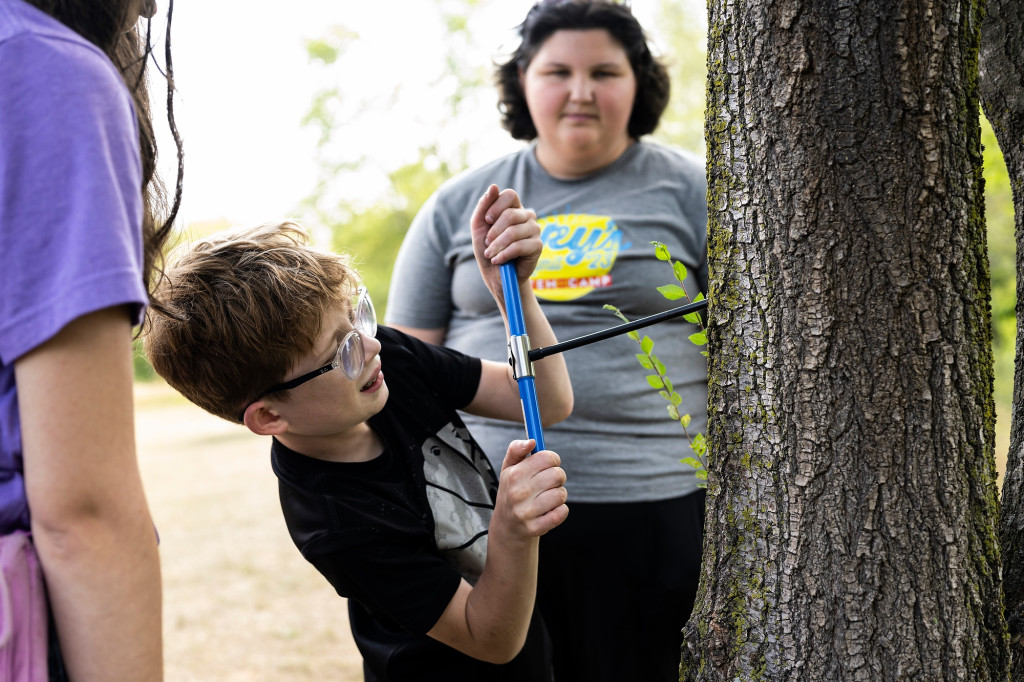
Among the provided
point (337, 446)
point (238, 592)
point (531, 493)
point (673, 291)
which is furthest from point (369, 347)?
point (238, 592)

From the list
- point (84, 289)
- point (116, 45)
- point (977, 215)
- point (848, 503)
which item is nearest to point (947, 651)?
point (848, 503)

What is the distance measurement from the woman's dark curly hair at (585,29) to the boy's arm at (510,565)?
149cm

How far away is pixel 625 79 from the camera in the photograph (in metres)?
2.55

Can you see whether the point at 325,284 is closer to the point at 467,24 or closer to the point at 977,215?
the point at 977,215

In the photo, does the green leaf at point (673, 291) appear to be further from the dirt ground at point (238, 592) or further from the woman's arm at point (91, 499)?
the dirt ground at point (238, 592)

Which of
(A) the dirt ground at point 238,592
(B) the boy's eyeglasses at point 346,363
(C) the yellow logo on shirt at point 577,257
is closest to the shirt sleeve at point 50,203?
(B) the boy's eyeglasses at point 346,363

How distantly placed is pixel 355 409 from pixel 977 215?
1.13 meters

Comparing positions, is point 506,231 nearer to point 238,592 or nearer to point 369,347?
point 369,347

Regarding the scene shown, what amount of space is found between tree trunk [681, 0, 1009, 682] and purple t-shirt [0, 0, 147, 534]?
35.0 inches

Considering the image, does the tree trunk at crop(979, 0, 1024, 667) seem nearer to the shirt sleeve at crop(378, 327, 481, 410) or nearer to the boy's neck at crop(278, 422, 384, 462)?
the shirt sleeve at crop(378, 327, 481, 410)

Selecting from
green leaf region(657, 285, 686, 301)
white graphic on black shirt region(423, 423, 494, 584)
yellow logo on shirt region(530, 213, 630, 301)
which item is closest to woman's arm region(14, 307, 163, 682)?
white graphic on black shirt region(423, 423, 494, 584)

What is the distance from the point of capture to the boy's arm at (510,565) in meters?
1.51

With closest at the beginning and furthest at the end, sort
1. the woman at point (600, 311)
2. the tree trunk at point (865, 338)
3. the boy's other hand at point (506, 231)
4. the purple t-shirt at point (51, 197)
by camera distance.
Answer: the purple t-shirt at point (51, 197)
the tree trunk at point (865, 338)
the boy's other hand at point (506, 231)
the woman at point (600, 311)

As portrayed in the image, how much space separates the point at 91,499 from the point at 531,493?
28.9 inches
